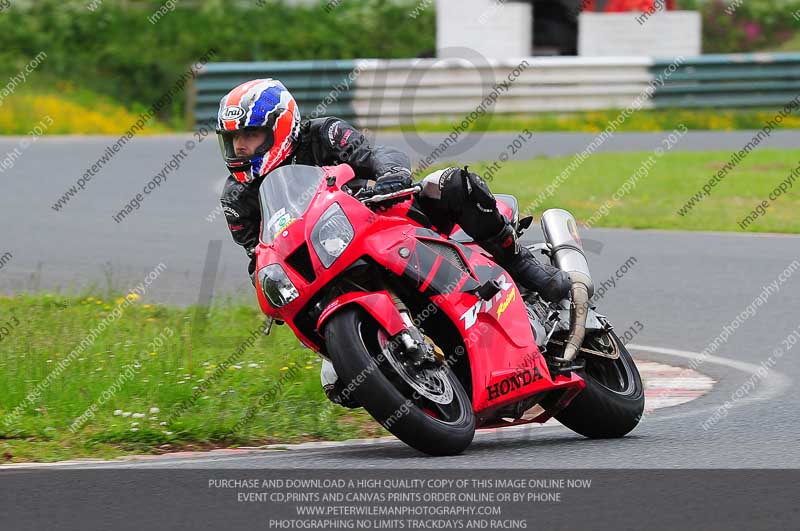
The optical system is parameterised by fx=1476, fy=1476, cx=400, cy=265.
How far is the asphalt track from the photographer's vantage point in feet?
20.3

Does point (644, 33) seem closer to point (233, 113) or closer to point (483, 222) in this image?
point (483, 222)

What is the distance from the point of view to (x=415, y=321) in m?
6.35

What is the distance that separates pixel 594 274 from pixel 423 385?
564 centimetres

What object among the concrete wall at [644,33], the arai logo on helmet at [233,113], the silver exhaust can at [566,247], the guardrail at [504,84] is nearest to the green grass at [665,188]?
the guardrail at [504,84]

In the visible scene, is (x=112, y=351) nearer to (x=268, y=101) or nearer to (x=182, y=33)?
(x=268, y=101)

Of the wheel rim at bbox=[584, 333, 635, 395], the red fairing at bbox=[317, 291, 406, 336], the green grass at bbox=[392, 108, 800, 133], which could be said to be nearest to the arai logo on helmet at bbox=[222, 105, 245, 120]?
the red fairing at bbox=[317, 291, 406, 336]

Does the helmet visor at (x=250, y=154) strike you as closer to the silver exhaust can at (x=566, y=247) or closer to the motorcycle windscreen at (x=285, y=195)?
the motorcycle windscreen at (x=285, y=195)

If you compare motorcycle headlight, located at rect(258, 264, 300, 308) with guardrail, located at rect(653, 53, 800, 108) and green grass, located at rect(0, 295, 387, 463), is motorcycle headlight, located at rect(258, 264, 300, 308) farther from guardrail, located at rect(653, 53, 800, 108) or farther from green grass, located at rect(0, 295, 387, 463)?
guardrail, located at rect(653, 53, 800, 108)

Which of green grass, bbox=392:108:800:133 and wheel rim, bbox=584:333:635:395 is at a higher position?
wheel rim, bbox=584:333:635:395

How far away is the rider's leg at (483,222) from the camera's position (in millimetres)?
6586

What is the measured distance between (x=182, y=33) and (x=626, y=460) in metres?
20.0

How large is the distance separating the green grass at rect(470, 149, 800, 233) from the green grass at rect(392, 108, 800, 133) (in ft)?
9.04

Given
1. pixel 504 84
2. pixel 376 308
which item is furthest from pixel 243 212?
pixel 504 84
